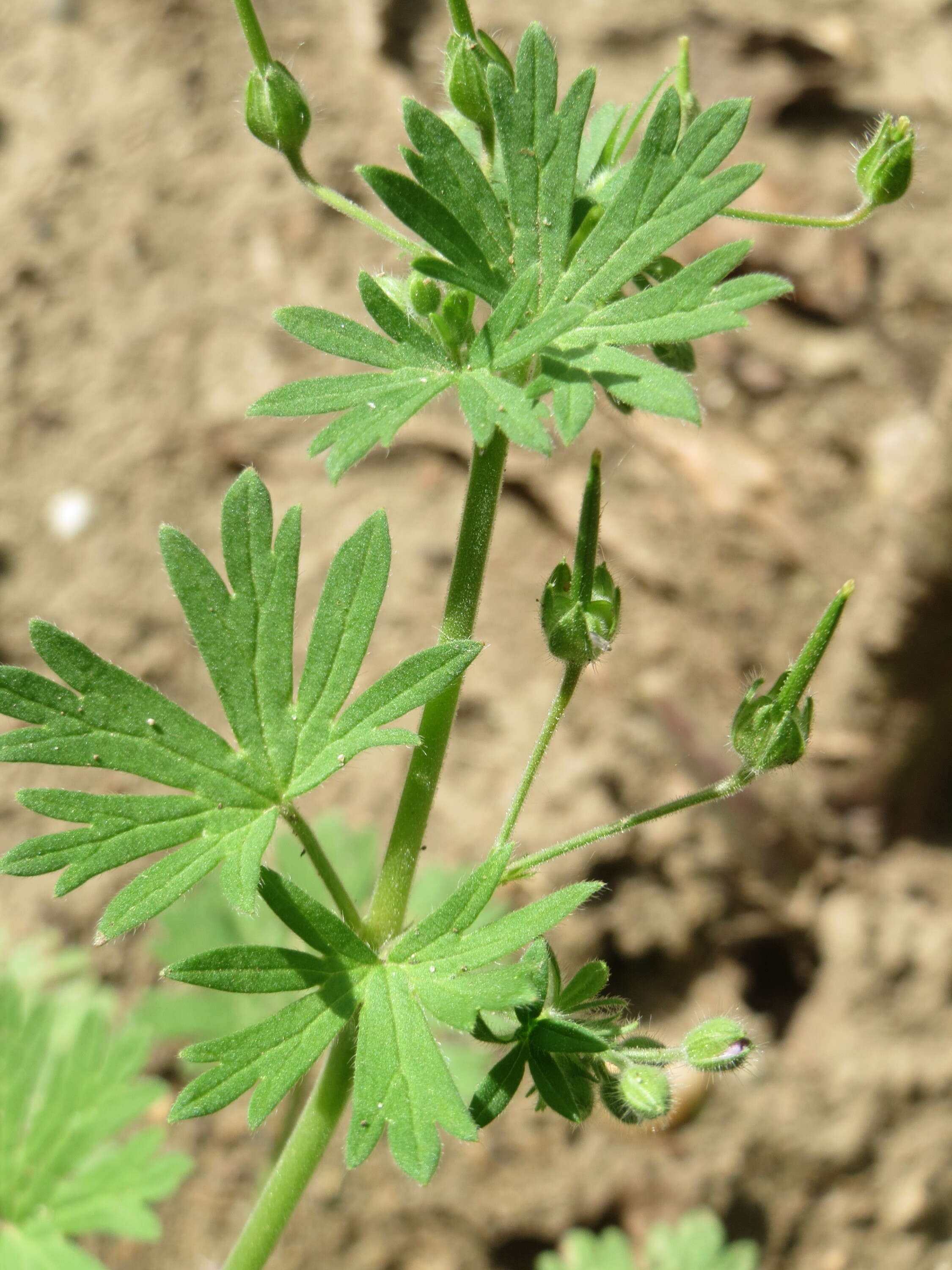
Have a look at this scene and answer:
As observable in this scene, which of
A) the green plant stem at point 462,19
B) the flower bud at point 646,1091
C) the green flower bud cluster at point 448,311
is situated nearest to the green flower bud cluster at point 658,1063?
the flower bud at point 646,1091

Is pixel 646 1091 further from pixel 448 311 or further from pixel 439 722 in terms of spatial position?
pixel 448 311

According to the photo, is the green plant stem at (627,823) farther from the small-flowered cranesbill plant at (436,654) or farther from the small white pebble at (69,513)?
the small white pebble at (69,513)

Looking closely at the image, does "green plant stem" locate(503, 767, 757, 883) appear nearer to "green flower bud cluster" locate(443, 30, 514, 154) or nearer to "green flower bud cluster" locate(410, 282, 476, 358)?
"green flower bud cluster" locate(410, 282, 476, 358)

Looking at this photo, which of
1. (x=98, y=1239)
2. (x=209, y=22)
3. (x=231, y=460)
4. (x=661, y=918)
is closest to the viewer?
(x=98, y=1239)

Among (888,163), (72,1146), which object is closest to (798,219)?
(888,163)

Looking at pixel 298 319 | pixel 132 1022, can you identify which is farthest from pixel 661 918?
pixel 298 319

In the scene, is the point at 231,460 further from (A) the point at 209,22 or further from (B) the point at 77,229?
(A) the point at 209,22

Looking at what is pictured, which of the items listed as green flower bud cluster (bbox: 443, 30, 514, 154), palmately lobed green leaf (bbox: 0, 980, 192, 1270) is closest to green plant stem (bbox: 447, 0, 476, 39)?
green flower bud cluster (bbox: 443, 30, 514, 154)

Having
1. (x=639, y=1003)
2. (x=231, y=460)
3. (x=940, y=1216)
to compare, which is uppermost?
(x=231, y=460)
